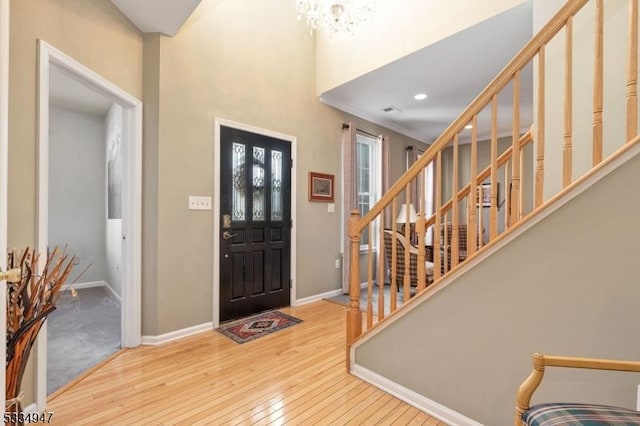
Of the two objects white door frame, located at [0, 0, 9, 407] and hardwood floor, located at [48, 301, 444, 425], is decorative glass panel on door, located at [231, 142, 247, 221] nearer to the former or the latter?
hardwood floor, located at [48, 301, 444, 425]

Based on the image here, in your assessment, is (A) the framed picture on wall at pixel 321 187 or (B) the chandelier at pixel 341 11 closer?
(B) the chandelier at pixel 341 11

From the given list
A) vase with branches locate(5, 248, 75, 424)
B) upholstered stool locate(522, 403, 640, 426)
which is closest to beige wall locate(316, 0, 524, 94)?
upholstered stool locate(522, 403, 640, 426)

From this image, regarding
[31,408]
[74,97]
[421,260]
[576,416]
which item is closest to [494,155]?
[421,260]

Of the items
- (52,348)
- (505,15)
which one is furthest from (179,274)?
(505,15)

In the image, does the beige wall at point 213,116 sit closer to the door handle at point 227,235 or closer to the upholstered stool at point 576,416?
the door handle at point 227,235

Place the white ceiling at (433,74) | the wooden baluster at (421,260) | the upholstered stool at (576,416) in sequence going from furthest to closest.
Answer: the white ceiling at (433,74) → the wooden baluster at (421,260) → the upholstered stool at (576,416)

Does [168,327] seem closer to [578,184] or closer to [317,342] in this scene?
[317,342]

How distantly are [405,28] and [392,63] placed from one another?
12.5 inches

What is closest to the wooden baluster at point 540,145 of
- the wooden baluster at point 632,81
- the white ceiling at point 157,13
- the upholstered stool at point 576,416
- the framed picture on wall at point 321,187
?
the wooden baluster at point 632,81

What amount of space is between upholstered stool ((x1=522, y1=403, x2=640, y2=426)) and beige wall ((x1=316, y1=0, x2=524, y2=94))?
261 cm

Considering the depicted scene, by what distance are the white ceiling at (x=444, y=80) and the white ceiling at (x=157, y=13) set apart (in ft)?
6.03

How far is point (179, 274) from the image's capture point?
2.72 m

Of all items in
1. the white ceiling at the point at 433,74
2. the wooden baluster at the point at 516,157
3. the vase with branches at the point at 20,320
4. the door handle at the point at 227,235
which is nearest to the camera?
the vase with branches at the point at 20,320

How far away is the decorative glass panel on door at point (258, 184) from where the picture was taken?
3.30 meters
